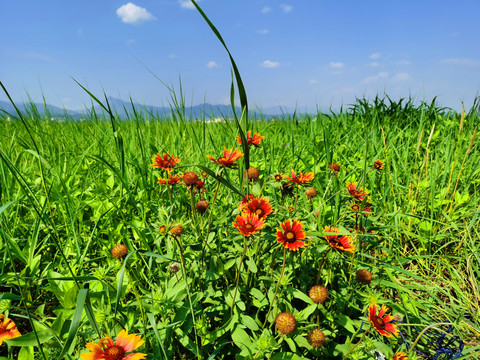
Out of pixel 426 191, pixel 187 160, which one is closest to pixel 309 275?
pixel 426 191

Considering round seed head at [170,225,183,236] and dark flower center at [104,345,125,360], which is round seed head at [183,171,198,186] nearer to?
round seed head at [170,225,183,236]

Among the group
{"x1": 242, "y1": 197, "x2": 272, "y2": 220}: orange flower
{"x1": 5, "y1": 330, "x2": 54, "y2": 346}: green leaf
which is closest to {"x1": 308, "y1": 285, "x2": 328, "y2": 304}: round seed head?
{"x1": 242, "y1": 197, "x2": 272, "y2": 220}: orange flower

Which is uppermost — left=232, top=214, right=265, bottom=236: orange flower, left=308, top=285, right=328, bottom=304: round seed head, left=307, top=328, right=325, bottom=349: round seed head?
left=232, top=214, right=265, bottom=236: orange flower

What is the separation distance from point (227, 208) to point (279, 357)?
2.12ft

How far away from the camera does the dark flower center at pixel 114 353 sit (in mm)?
679

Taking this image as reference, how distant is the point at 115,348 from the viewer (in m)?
0.70

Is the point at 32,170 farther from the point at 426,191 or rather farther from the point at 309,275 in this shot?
the point at 426,191

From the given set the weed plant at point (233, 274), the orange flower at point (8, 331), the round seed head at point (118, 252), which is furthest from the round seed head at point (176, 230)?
the orange flower at point (8, 331)

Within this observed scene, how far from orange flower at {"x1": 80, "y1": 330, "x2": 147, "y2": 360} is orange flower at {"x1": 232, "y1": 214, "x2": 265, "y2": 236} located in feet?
1.26

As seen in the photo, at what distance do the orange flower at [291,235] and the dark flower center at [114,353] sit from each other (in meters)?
0.50

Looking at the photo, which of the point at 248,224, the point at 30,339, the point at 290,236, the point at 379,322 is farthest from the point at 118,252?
the point at 379,322

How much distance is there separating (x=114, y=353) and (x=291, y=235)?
0.55 meters

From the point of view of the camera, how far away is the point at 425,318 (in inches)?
47.1

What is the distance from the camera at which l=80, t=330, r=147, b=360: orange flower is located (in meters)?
0.67
